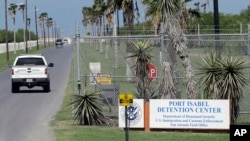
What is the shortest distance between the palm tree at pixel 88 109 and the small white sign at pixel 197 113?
2220mm

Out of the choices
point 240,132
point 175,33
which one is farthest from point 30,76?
point 240,132

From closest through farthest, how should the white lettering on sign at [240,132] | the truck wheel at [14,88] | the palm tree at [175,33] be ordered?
the white lettering on sign at [240,132], the palm tree at [175,33], the truck wheel at [14,88]

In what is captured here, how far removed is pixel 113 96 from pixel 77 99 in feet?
5.59

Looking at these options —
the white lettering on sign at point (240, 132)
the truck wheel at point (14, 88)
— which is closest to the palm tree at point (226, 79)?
the white lettering on sign at point (240, 132)

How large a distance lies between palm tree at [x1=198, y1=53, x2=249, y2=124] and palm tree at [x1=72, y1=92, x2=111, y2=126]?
3006mm

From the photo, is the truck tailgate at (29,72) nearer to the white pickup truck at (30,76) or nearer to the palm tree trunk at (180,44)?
the white pickup truck at (30,76)

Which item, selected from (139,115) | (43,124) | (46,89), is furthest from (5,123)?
(46,89)

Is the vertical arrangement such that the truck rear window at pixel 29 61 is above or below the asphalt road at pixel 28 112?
above

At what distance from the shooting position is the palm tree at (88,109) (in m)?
19.8

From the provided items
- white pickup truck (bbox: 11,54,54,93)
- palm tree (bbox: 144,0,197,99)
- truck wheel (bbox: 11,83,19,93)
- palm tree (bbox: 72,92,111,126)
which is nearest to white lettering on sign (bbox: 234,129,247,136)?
palm tree (bbox: 144,0,197,99)

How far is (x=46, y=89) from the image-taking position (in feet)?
113

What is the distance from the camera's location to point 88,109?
64.7ft

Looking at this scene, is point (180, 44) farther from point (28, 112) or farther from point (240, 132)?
point (240, 132)

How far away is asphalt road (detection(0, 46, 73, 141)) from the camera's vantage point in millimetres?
18297
